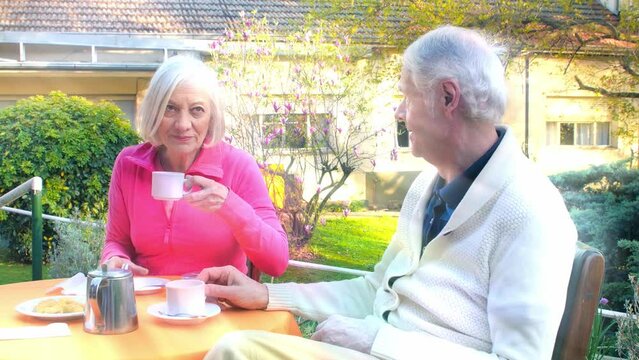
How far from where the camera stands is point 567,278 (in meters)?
1.14

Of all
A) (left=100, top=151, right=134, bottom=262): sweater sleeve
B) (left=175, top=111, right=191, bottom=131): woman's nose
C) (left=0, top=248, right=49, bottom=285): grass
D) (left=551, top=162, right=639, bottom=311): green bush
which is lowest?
(left=0, top=248, right=49, bottom=285): grass

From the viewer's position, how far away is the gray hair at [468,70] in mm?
1290

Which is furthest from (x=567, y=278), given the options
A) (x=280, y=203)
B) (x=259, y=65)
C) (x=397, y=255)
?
(x=259, y=65)

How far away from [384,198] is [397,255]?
2887 mm

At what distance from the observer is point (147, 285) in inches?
65.5

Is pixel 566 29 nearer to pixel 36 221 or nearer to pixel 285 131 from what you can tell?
pixel 285 131

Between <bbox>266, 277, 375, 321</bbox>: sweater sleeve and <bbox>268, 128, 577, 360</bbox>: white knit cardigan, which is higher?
<bbox>268, 128, 577, 360</bbox>: white knit cardigan

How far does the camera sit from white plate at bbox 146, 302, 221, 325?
52.9 inches

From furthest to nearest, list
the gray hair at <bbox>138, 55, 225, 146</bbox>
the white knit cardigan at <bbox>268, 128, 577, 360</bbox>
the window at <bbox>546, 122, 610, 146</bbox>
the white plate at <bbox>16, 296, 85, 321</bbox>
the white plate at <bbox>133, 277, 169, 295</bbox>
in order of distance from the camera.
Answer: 1. the window at <bbox>546, 122, 610, 146</bbox>
2. the gray hair at <bbox>138, 55, 225, 146</bbox>
3. the white plate at <bbox>133, 277, 169, 295</bbox>
4. the white plate at <bbox>16, 296, 85, 321</bbox>
5. the white knit cardigan at <bbox>268, 128, 577, 360</bbox>

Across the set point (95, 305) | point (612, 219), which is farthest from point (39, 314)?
point (612, 219)

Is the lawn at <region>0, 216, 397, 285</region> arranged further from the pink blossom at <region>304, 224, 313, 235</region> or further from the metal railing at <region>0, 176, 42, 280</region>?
the metal railing at <region>0, 176, 42, 280</region>

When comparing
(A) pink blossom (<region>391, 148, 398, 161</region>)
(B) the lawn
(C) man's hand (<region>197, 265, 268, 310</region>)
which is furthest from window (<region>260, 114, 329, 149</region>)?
(C) man's hand (<region>197, 265, 268, 310</region>)

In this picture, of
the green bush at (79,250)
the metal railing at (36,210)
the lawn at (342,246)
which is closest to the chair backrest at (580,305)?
the metal railing at (36,210)

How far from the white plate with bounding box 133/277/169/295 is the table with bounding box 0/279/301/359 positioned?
73mm
